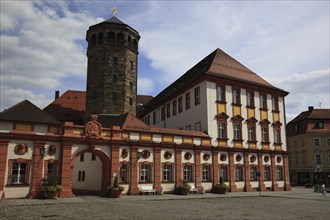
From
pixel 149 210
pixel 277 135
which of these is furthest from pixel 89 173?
pixel 277 135

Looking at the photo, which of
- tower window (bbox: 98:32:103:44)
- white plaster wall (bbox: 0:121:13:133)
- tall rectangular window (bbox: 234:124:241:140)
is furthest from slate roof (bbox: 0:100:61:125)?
tall rectangular window (bbox: 234:124:241:140)

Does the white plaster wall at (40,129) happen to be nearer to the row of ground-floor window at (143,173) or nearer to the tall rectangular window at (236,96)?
the row of ground-floor window at (143,173)

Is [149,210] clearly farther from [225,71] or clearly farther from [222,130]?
[225,71]

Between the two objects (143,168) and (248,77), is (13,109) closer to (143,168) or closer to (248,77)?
(143,168)

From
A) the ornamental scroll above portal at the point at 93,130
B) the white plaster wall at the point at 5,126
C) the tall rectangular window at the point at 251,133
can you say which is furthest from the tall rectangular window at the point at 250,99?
the white plaster wall at the point at 5,126

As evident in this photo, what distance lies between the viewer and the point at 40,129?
24672 mm

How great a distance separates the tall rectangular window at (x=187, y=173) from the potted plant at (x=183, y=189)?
1320mm

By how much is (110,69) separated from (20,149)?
19479 millimetres

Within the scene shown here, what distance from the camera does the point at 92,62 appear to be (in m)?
42.1

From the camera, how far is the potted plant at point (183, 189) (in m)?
29.2

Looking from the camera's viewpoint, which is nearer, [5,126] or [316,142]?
[5,126]

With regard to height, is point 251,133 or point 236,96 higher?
point 236,96

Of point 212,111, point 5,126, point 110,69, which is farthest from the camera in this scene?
point 110,69

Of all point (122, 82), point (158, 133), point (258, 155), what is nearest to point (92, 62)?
point (122, 82)
